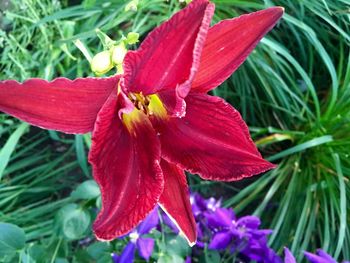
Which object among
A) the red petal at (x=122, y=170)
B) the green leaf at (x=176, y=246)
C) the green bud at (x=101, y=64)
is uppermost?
the green bud at (x=101, y=64)

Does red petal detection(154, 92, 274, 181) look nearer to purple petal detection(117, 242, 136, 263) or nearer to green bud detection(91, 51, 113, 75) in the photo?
green bud detection(91, 51, 113, 75)

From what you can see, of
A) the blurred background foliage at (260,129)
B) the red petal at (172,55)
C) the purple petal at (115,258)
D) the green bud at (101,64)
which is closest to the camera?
the red petal at (172,55)

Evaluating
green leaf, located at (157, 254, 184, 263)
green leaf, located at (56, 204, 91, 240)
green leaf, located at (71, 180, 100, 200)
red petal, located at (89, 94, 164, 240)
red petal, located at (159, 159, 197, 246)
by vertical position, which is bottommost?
green leaf, located at (157, 254, 184, 263)

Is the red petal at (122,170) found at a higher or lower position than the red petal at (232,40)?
lower

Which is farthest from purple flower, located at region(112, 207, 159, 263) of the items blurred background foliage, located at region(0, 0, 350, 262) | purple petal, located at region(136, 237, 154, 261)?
blurred background foliage, located at region(0, 0, 350, 262)

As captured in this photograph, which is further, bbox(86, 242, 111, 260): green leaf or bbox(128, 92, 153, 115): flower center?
bbox(86, 242, 111, 260): green leaf

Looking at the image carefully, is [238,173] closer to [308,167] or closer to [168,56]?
[168,56]

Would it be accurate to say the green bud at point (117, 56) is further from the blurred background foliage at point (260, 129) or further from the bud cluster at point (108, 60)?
the blurred background foliage at point (260, 129)

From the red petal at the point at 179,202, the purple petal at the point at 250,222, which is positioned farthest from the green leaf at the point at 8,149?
the red petal at the point at 179,202
